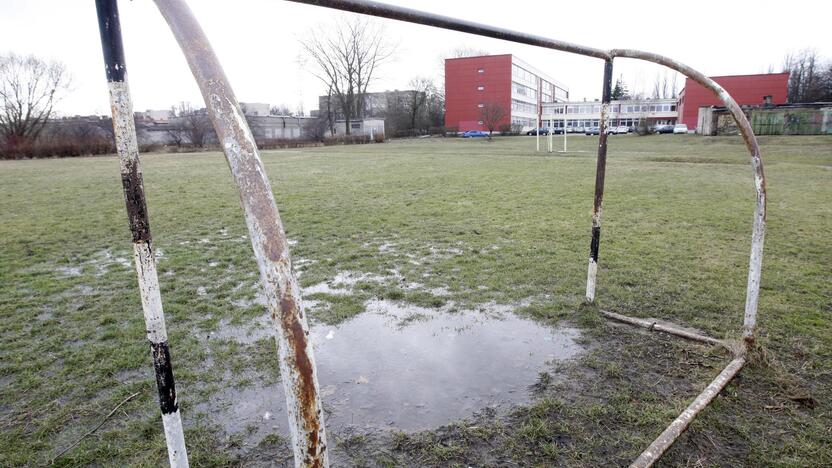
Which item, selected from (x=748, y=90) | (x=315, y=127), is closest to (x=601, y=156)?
(x=315, y=127)

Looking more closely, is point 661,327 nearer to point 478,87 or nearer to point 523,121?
point 478,87

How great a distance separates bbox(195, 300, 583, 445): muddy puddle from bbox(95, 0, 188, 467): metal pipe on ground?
1.41m

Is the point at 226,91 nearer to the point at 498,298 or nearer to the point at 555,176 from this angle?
the point at 498,298

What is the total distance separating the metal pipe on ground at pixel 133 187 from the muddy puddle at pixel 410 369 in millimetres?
1405

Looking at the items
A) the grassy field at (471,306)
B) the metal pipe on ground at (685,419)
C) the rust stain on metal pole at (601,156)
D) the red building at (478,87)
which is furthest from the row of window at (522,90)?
the metal pipe on ground at (685,419)

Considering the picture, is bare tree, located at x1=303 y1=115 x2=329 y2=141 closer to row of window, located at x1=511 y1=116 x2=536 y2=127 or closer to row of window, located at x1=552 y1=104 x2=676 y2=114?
row of window, located at x1=511 y1=116 x2=536 y2=127

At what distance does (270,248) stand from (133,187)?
1.72 feet

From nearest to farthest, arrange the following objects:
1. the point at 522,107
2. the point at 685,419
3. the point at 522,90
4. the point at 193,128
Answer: the point at 685,419
the point at 193,128
the point at 522,90
the point at 522,107

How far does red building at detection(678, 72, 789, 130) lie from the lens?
5431 cm

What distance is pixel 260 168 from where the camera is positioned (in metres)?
0.90

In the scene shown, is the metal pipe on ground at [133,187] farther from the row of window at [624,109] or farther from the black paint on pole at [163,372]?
the row of window at [624,109]

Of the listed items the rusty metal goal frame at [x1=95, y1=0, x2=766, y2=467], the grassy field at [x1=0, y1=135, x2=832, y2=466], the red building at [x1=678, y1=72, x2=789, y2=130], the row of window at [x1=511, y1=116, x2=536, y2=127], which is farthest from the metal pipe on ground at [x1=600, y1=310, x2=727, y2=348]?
the row of window at [x1=511, y1=116, x2=536, y2=127]

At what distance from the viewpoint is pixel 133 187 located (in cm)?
116

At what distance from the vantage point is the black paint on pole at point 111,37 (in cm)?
110
